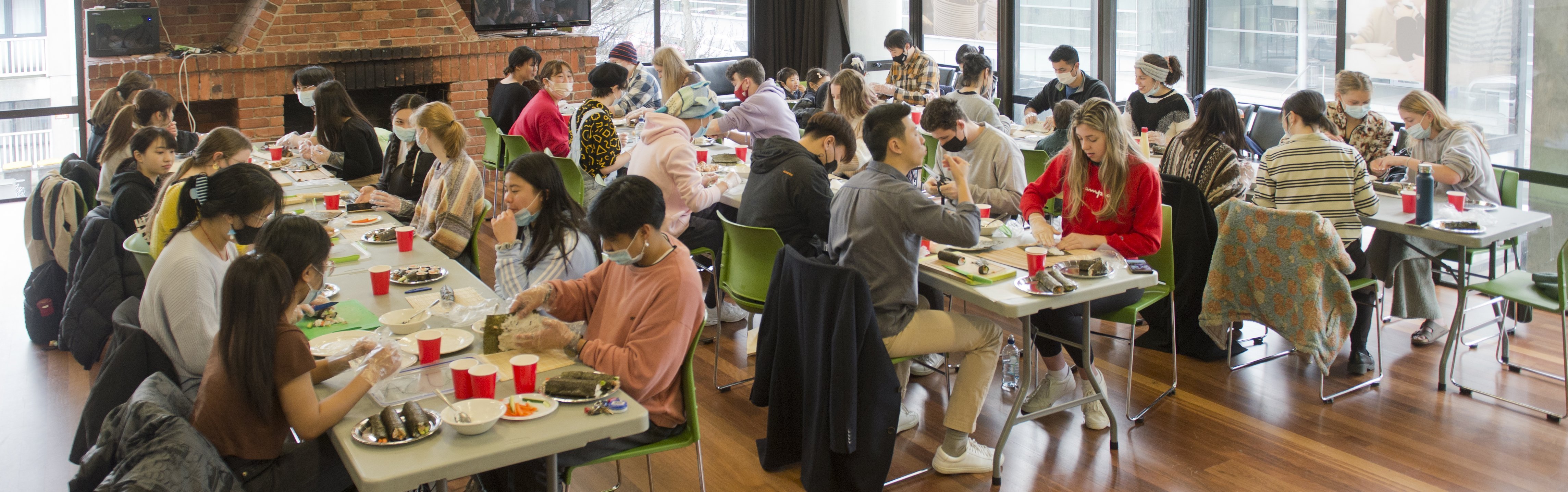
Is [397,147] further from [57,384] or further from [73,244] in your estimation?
[57,384]

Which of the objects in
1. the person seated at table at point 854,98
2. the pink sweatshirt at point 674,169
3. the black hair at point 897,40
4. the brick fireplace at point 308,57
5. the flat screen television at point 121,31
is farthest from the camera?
the black hair at point 897,40

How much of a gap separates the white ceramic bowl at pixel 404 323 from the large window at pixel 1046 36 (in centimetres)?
645

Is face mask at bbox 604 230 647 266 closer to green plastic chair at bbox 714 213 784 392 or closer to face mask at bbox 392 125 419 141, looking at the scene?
green plastic chair at bbox 714 213 784 392

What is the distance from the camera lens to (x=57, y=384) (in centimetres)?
416

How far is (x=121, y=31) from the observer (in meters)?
7.21

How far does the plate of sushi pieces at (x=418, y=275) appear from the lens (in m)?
3.20

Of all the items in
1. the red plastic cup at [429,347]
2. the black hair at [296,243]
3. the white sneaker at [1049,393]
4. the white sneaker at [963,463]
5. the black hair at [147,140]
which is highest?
the black hair at [147,140]

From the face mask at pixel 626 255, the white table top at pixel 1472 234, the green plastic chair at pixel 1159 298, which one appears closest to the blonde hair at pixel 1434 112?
the white table top at pixel 1472 234

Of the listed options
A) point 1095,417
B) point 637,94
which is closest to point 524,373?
point 1095,417

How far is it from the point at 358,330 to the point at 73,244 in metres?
2.27

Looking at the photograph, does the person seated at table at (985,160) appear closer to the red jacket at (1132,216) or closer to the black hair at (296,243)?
the red jacket at (1132,216)

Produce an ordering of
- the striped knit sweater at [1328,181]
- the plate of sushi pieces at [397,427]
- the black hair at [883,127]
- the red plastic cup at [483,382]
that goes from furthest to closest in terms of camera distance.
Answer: the striped knit sweater at [1328,181] → the black hair at [883,127] → the red plastic cup at [483,382] → the plate of sushi pieces at [397,427]

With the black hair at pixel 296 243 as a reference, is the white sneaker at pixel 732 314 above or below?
below

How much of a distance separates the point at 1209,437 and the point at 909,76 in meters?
4.77
